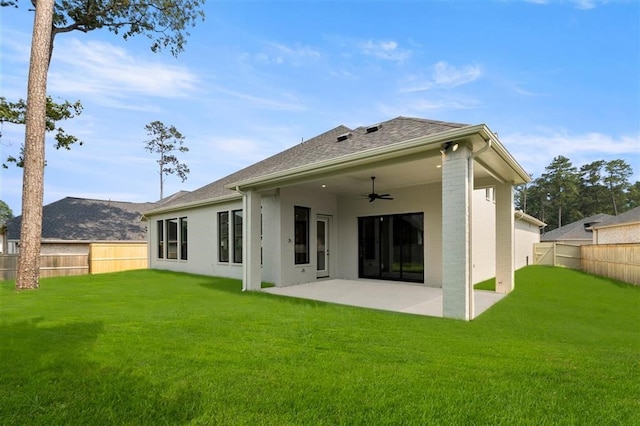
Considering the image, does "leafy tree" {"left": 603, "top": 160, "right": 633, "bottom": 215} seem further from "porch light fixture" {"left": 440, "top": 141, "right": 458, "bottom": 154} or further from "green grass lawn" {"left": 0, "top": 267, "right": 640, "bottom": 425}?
"porch light fixture" {"left": 440, "top": 141, "right": 458, "bottom": 154}

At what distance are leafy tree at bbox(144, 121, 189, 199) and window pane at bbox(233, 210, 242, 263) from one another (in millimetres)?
21175

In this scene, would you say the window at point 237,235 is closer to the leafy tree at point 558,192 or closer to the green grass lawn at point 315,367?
the green grass lawn at point 315,367

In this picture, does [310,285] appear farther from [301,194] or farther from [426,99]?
[426,99]

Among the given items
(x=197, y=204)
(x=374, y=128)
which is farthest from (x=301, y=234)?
(x=197, y=204)

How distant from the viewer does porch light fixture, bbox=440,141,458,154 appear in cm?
543

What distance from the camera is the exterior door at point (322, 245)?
11.4m

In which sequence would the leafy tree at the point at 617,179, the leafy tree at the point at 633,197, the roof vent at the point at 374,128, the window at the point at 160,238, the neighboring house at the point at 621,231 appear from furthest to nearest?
the leafy tree at the point at 617,179, the leafy tree at the point at 633,197, the neighboring house at the point at 621,231, the window at the point at 160,238, the roof vent at the point at 374,128

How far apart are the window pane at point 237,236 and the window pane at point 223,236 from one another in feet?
1.69

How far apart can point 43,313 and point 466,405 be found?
7.01m

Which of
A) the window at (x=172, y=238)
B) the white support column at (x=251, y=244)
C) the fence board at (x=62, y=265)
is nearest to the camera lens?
the white support column at (x=251, y=244)

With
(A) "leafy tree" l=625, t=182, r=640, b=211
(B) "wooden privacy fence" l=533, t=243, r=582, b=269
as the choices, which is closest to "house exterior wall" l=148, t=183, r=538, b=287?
(B) "wooden privacy fence" l=533, t=243, r=582, b=269

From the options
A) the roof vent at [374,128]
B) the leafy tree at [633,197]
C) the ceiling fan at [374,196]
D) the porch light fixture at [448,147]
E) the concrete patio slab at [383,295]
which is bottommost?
the concrete patio slab at [383,295]

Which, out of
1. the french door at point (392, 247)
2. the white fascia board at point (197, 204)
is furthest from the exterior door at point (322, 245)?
the white fascia board at point (197, 204)

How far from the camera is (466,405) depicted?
2604mm
